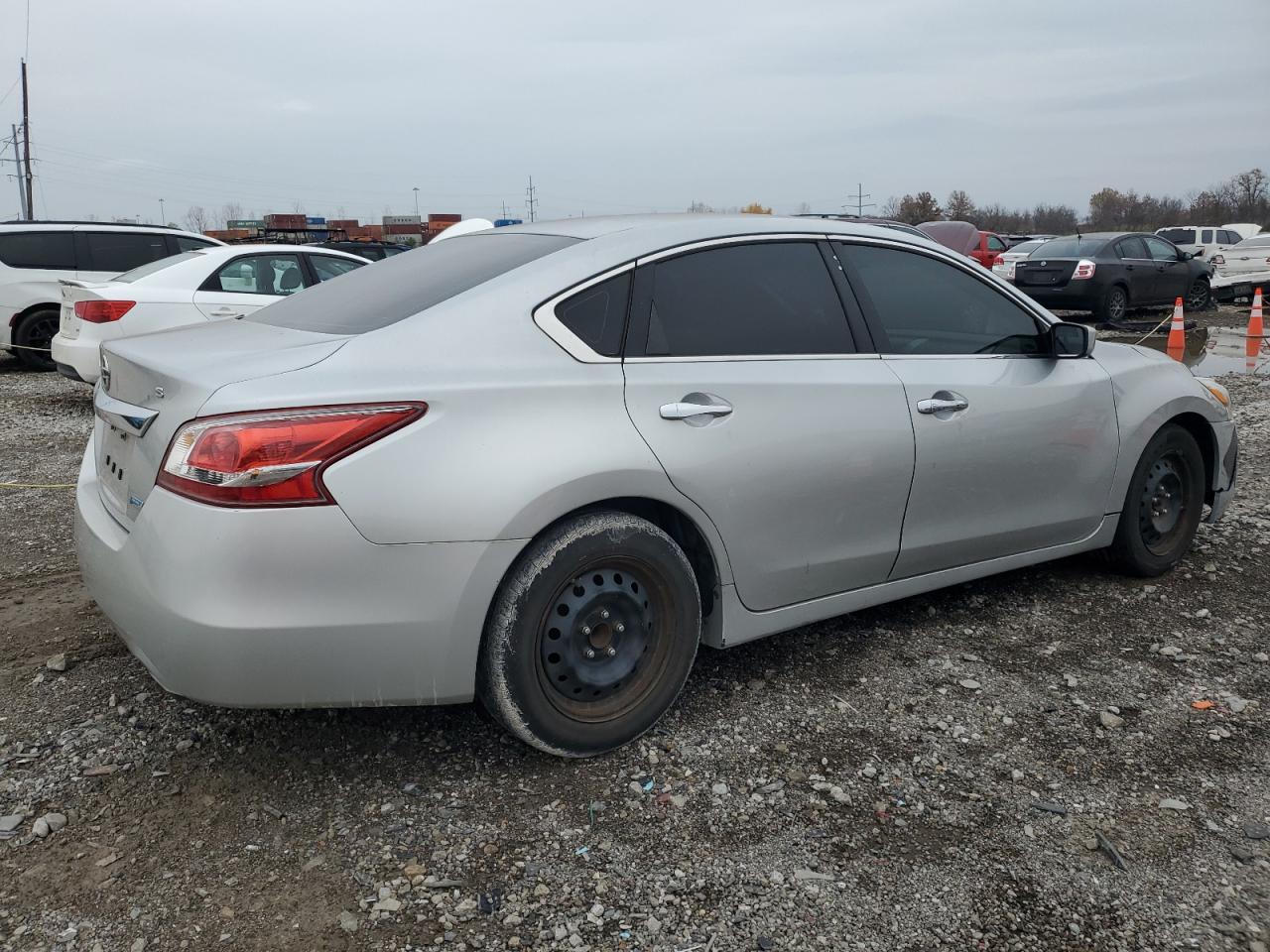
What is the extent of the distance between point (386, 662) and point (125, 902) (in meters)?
0.78

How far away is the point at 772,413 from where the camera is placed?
3275 millimetres

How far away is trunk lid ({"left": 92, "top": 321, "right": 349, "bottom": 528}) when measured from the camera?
268cm

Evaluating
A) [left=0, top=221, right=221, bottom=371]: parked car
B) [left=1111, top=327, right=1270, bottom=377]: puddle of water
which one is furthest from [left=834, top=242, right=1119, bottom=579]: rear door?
[left=0, top=221, right=221, bottom=371]: parked car

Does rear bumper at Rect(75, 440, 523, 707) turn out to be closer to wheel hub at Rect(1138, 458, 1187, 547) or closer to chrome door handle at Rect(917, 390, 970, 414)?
chrome door handle at Rect(917, 390, 970, 414)

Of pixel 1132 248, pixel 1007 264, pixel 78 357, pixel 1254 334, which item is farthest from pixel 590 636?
pixel 1007 264

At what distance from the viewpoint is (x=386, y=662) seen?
105 inches

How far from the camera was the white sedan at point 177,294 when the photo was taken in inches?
337

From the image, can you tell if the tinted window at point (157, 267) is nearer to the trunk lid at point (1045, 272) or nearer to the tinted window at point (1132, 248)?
the trunk lid at point (1045, 272)

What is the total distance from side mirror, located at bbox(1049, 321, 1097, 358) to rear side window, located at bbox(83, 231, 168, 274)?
413 inches

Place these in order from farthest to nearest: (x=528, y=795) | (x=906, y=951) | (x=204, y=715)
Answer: (x=204, y=715) < (x=528, y=795) < (x=906, y=951)

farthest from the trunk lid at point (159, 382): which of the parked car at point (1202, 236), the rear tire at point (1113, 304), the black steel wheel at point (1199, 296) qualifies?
the parked car at point (1202, 236)

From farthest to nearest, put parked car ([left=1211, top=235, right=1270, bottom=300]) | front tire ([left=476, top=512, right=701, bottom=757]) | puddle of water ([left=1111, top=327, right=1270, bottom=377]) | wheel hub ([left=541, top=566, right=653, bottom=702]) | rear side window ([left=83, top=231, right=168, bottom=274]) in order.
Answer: parked car ([left=1211, top=235, right=1270, bottom=300])
puddle of water ([left=1111, top=327, right=1270, bottom=377])
rear side window ([left=83, top=231, right=168, bottom=274])
wheel hub ([left=541, top=566, right=653, bottom=702])
front tire ([left=476, top=512, right=701, bottom=757])

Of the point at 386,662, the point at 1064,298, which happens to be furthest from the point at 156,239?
the point at 1064,298

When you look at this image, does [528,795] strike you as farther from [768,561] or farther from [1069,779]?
[1069,779]
